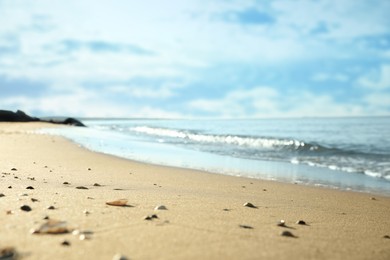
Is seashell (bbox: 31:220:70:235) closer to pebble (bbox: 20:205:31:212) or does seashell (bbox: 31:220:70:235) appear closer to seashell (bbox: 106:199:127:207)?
pebble (bbox: 20:205:31:212)

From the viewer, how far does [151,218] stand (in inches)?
141

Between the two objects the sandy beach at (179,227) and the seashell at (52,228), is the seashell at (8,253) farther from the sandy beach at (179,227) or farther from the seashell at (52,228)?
the seashell at (52,228)

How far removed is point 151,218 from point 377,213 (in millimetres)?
3237

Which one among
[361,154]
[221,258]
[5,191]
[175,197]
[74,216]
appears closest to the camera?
[221,258]

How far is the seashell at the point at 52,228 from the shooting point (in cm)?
292

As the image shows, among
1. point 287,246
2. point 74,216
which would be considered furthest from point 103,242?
point 287,246

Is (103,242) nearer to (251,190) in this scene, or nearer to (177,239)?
(177,239)

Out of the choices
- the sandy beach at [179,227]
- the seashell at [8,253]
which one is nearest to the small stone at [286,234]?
the sandy beach at [179,227]

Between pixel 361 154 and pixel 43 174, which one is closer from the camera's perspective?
pixel 43 174

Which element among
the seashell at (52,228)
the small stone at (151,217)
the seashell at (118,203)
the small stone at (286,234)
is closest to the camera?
the seashell at (52,228)

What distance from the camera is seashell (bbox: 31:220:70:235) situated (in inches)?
115

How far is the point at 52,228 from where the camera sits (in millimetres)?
2961

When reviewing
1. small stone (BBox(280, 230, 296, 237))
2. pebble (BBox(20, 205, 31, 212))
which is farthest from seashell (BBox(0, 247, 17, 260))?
small stone (BBox(280, 230, 296, 237))

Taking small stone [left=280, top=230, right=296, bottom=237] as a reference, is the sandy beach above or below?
below
